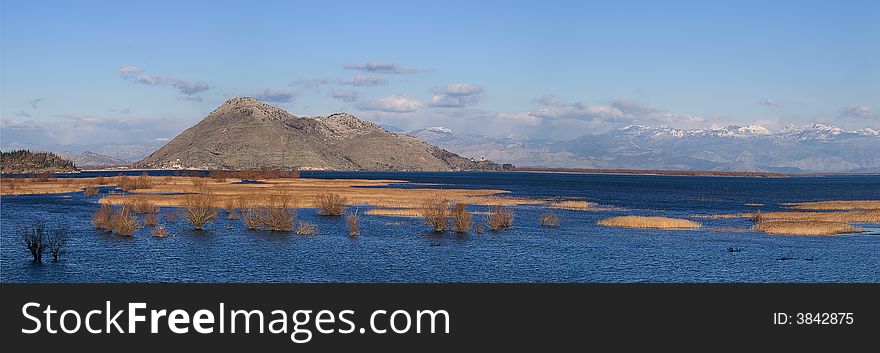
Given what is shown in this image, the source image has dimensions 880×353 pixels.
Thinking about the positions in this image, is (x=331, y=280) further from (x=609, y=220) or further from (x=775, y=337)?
(x=609, y=220)

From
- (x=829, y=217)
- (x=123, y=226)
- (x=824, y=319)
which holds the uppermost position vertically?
(x=123, y=226)

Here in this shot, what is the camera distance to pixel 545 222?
7962 cm

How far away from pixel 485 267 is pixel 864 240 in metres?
36.3

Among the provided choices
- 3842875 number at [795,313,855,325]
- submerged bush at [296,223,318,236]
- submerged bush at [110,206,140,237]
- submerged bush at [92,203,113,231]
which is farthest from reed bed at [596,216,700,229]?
3842875 number at [795,313,855,325]

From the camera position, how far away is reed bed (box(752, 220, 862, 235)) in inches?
2869

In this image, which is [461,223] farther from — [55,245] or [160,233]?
[55,245]

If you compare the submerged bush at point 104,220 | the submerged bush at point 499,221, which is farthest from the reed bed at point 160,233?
the submerged bush at point 499,221

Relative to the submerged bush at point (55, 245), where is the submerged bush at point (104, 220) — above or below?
above

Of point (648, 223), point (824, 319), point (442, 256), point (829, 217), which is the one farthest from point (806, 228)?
point (824, 319)

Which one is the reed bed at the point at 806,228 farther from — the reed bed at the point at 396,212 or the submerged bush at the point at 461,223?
the reed bed at the point at 396,212

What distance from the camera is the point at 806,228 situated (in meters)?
74.6

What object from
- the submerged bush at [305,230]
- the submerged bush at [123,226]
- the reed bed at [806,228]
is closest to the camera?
the submerged bush at [123,226]

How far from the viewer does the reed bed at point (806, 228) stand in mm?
72875

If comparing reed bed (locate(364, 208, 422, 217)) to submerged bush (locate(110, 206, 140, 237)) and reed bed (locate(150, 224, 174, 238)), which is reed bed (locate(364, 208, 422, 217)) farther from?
submerged bush (locate(110, 206, 140, 237))
